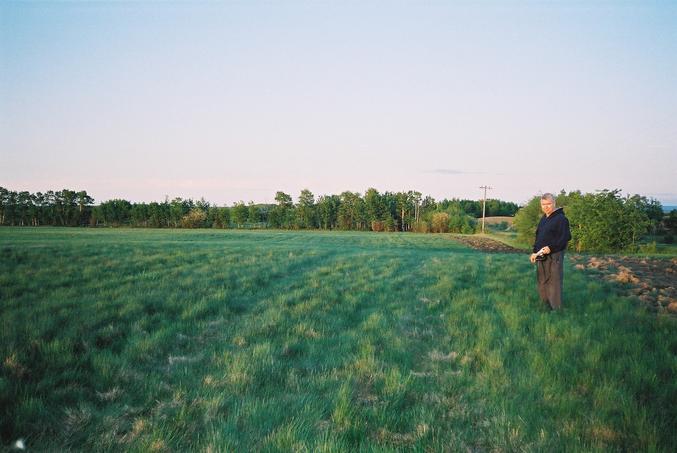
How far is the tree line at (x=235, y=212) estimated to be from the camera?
317 feet

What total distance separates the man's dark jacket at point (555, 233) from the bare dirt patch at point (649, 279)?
2.59 m

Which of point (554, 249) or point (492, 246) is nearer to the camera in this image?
point (554, 249)

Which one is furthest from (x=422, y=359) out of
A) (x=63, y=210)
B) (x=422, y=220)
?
(x=63, y=210)

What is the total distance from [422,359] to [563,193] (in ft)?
179

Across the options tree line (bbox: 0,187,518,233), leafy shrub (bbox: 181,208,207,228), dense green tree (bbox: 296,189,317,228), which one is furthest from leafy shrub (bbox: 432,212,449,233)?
leafy shrub (bbox: 181,208,207,228)

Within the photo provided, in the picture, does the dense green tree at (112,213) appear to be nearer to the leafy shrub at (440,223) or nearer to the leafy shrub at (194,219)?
the leafy shrub at (194,219)

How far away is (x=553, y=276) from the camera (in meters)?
7.74

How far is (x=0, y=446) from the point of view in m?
3.08

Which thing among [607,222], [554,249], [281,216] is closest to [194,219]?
[281,216]

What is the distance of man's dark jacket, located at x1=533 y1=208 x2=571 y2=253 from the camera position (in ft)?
24.7

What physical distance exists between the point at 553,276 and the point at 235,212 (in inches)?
3730

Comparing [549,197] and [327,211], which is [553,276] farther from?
[327,211]

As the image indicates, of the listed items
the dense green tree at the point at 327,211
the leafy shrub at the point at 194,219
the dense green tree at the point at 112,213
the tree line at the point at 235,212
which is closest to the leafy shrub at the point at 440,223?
the tree line at the point at 235,212

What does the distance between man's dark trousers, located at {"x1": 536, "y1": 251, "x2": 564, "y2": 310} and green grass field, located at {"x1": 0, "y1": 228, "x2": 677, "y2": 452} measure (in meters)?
0.36
